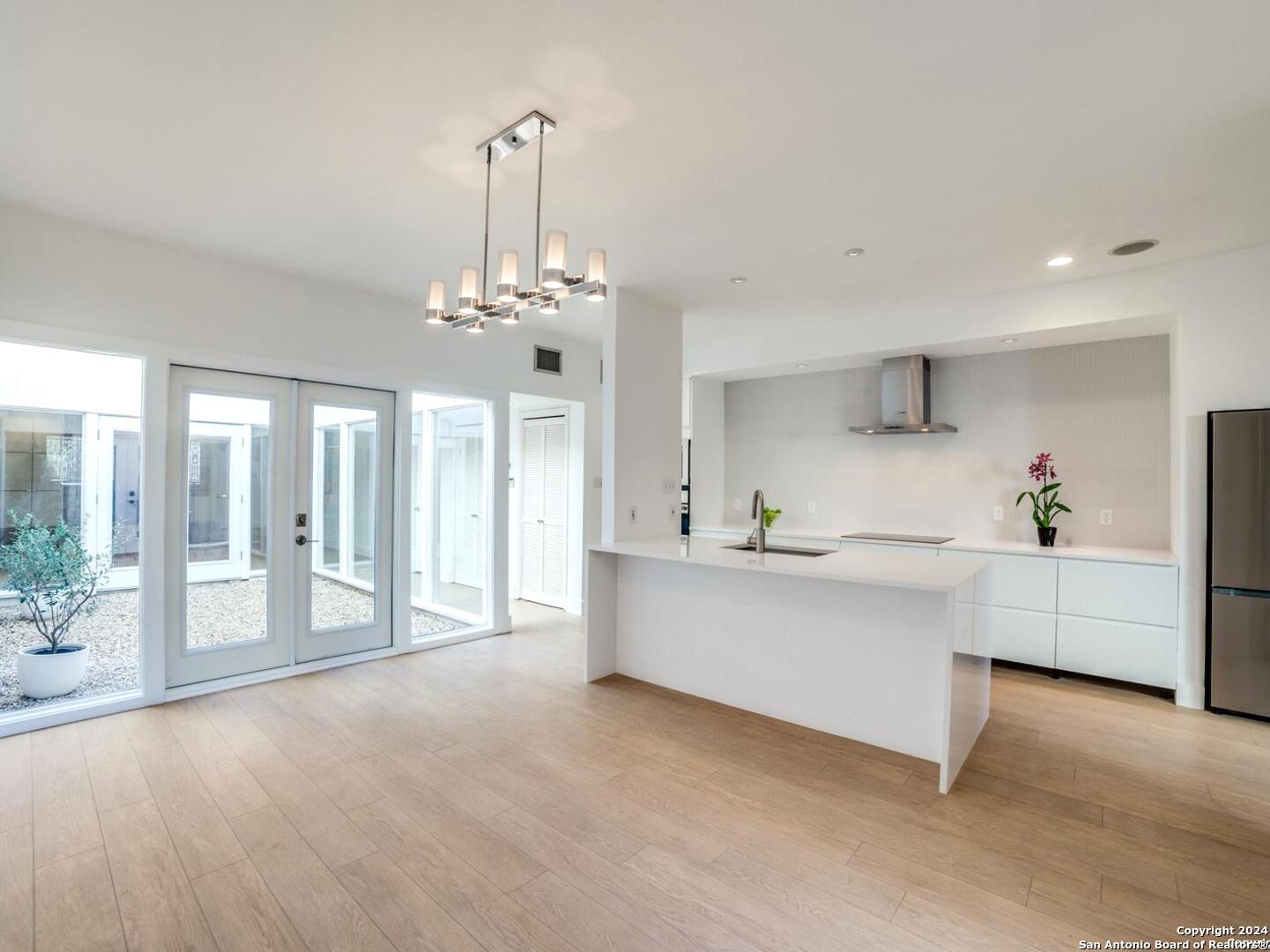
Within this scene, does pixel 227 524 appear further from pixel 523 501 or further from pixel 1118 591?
pixel 1118 591

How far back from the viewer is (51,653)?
346 centimetres

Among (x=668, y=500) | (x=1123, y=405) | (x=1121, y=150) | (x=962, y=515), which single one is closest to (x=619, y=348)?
(x=668, y=500)

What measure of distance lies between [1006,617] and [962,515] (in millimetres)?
980

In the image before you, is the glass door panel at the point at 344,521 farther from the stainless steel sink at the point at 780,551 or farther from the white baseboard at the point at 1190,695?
the white baseboard at the point at 1190,695

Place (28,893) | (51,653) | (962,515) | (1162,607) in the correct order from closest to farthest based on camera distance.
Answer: (28,893)
(51,653)
(1162,607)
(962,515)

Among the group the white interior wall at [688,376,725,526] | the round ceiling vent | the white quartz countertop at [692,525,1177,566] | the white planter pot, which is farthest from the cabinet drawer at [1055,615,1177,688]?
the white planter pot

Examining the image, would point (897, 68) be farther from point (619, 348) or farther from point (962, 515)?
point (962, 515)

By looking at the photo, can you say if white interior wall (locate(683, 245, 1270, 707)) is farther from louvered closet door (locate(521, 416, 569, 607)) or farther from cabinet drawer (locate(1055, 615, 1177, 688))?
louvered closet door (locate(521, 416, 569, 607))

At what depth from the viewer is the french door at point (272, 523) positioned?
3713 mm

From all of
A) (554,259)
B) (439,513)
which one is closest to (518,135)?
(554,259)

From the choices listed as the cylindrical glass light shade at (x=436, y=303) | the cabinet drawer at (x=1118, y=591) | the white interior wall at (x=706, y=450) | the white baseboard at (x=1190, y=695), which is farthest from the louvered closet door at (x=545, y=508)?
the white baseboard at (x=1190, y=695)

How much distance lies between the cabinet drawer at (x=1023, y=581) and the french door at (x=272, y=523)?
4.48 metres

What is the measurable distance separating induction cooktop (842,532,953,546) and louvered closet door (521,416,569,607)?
283 cm

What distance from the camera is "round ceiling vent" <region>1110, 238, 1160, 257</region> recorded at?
11.0 feet
